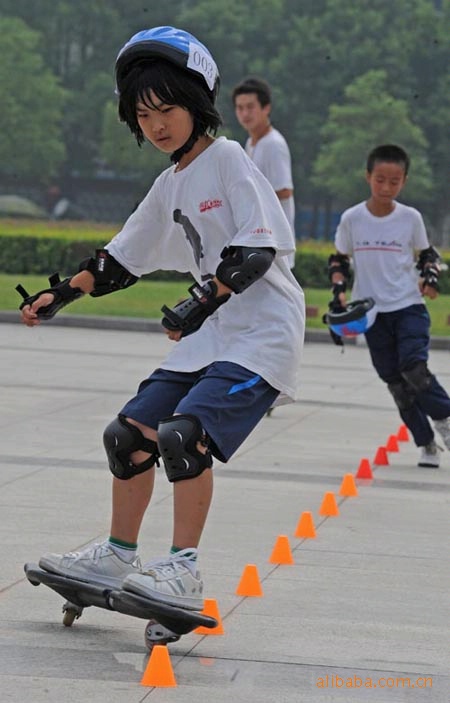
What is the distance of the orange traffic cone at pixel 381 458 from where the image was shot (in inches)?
335

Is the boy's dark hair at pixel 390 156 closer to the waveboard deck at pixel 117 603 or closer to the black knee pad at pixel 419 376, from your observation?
the black knee pad at pixel 419 376

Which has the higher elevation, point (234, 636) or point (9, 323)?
point (234, 636)

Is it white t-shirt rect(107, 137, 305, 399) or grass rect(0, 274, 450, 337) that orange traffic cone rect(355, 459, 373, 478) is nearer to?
white t-shirt rect(107, 137, 305, 399)

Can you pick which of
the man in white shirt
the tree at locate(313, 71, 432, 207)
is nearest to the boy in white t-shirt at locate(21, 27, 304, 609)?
the man in white shirt

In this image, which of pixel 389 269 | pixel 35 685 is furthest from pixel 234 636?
pixel 389 269

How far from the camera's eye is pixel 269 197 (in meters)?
4.65

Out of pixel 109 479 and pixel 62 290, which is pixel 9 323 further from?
pixel 62 290

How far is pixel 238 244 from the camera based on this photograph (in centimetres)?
449

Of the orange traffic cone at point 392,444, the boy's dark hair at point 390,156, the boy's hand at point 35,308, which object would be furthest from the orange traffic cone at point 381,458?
the boy's hand at point 35,308

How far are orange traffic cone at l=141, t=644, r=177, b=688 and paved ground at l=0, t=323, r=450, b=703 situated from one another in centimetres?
3

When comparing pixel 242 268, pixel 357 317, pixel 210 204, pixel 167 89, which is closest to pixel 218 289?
pixel 242 268

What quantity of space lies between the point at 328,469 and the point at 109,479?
1285 mm

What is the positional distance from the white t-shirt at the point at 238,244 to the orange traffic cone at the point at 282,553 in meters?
1.16

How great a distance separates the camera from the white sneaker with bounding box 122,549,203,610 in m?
4.25
